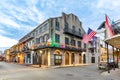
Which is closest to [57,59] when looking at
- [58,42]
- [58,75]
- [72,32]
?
[58,42]

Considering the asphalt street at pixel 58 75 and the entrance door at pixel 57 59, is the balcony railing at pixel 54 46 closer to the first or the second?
the entrance door at pixel 57 59

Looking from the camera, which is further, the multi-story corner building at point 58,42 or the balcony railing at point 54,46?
the multi-story corner building at point 58,42

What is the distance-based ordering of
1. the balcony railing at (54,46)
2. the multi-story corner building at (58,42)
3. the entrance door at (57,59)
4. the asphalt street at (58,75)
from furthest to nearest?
the entrance door at (57,59), the multi-story corner building at (58,42), the balcony railing at (54,46), the asphalt street at (58,75)

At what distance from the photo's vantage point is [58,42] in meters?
37.8

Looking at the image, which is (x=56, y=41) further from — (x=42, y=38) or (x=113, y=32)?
(x=113, y=32)

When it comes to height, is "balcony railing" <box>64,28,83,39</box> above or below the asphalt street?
above

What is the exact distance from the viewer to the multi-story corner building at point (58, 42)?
3644cm

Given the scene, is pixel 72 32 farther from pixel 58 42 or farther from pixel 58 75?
pixel 58 75

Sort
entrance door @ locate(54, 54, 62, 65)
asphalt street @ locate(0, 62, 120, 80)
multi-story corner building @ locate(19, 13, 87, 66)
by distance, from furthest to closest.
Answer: entrance door @ locate(54, 54, 62, 65) < multi-story corner building @ locate(19, 13, 87, 66) < asphalt street @ locate(0, 62, 120, 80)

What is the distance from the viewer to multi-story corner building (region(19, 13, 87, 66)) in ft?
120

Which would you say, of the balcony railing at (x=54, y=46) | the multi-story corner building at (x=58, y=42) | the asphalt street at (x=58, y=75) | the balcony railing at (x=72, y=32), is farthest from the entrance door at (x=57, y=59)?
the asphalt street at (x=58, y=75)

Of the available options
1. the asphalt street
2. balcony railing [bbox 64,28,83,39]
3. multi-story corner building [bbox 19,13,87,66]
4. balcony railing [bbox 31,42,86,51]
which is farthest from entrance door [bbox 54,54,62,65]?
the asphalt street

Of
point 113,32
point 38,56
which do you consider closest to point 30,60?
point 38,56

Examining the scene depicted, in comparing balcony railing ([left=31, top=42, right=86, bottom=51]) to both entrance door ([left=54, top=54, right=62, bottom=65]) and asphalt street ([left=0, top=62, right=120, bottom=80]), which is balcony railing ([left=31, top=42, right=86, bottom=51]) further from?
asphalt street ([left=0, top=62, right=120, bottom=80])
